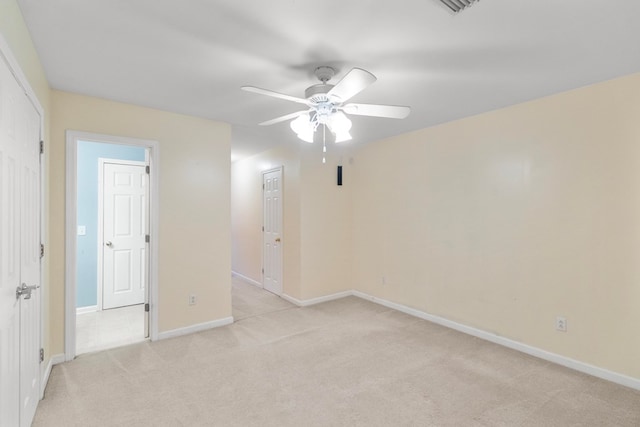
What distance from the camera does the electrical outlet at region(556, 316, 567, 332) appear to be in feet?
9.09

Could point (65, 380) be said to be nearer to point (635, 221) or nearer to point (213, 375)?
point (213, 375)

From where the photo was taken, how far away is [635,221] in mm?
2406

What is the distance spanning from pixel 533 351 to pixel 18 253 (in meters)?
3.95

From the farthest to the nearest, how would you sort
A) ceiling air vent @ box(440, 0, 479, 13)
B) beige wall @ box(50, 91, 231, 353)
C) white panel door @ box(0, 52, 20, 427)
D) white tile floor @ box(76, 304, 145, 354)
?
white tile floor @ box(76, 304, 145, 354) < beige wall @ box(50, 91, 231, 353) < ceiling air vent @ box(440, 0, 479, 13) < white panel door @ box(0, 52, 20, 427)

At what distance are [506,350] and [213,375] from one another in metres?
2.70

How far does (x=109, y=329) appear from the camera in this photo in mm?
3557

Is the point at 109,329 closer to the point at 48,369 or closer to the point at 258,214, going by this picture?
the point at 48,369

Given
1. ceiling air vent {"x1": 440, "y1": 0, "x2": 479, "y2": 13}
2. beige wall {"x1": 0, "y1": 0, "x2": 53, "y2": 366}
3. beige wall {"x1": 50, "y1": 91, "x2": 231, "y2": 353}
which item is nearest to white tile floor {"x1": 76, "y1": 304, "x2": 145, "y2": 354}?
beige wall {"x1": 50, "y1": 91, "x2": 231, "y2": 353}

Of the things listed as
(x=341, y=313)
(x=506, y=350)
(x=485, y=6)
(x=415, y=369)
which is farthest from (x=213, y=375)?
(x=485, y=6)

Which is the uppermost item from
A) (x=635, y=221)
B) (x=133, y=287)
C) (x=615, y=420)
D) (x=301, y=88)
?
(x=301, y=88)

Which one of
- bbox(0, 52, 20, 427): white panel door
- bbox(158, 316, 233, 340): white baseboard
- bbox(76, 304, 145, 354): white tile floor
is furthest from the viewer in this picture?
bbox(158, 316, 233, 340): white baseboard

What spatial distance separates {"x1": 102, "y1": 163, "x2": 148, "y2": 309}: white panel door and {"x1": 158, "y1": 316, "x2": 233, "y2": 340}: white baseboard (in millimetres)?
1255

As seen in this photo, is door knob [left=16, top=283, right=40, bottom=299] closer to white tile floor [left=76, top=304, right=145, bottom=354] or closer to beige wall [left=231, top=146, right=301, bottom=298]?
white tile floor [left=76, top=304, right=145, bottom=354]

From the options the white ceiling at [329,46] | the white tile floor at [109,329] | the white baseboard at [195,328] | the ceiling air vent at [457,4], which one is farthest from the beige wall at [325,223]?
the ceiling air vent at [457,4]
